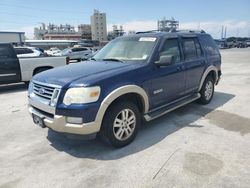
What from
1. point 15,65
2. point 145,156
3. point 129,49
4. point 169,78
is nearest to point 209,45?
point 169,78

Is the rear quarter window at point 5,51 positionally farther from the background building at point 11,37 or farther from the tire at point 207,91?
the background building at point 11,37

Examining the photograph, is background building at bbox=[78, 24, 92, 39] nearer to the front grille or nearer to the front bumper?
the front grille

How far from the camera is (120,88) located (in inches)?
139

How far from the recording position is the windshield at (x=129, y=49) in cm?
432

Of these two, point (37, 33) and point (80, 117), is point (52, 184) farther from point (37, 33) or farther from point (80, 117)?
point (37, 33)

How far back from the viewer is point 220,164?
321 cm

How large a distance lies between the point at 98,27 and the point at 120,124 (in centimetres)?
11953

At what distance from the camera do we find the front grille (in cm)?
350

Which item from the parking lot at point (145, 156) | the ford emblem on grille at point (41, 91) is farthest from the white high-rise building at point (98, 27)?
the ford emblem on grille at point (41, 91)

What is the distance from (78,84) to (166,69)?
1840mm

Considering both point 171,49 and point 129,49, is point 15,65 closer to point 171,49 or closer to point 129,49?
point 129,49

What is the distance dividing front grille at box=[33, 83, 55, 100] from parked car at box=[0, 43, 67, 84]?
214 inches

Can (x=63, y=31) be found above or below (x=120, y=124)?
above

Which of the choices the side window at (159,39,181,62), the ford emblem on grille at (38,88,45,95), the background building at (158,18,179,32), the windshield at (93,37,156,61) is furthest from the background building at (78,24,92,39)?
the ford emblem on grille at (38,88,45,95)
